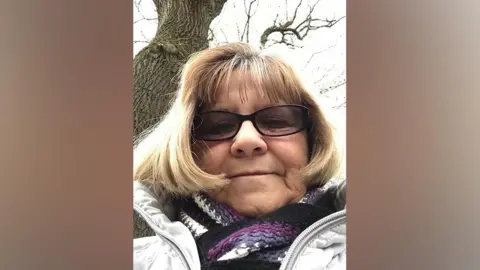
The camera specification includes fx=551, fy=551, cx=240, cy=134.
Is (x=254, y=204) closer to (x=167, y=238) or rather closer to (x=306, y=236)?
(x=306, y=236)

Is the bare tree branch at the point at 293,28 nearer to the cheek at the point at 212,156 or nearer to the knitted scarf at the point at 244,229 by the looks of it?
the cheek at the point at 212,156

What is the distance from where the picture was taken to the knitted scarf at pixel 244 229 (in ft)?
6.95

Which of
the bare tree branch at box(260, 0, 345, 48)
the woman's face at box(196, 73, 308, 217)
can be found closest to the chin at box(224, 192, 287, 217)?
the woman's face at box(196, 73, 308, 217)

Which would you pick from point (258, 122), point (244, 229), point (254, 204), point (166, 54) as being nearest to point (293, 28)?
point (258, 122)

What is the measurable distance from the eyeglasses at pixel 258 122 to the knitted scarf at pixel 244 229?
25cm

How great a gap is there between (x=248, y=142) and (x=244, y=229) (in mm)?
337

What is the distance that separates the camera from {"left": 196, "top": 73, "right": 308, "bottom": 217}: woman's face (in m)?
2.16

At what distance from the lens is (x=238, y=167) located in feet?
7.13

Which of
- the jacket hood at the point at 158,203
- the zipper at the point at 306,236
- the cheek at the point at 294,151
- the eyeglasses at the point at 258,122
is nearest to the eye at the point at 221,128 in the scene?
the eyeglasses at the point at 258,122

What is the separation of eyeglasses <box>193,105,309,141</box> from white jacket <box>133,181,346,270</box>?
30 centimetres
